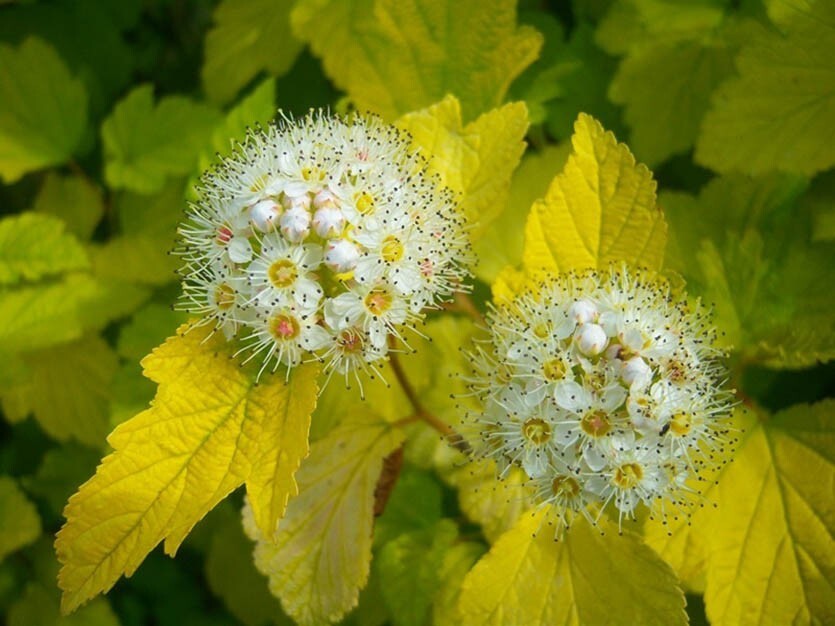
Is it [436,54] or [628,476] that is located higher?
[436,54]

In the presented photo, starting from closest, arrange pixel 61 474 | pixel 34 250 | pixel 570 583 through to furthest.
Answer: pixel 570 583
pixel 34 250
pixel 61 474

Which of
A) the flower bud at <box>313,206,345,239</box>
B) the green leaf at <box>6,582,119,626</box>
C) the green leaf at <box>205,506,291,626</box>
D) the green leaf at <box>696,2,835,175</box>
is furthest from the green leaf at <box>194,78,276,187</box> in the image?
the green leaf at <box>6,582,119,626</box>

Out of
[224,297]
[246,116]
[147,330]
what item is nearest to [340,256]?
[224,297]

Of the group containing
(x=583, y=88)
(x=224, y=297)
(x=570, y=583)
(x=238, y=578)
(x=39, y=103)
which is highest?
(x=39, y=103)

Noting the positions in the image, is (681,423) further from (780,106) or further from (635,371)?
(780,106)

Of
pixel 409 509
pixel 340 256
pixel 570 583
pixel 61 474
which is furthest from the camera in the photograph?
pixel 61 474

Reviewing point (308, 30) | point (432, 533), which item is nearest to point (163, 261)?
point (308, 30)
